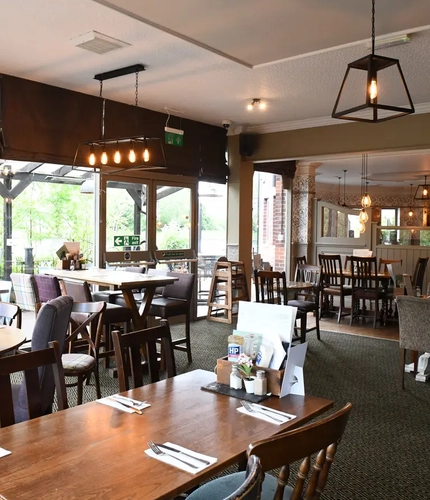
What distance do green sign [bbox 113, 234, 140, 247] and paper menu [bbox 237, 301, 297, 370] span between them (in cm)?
437

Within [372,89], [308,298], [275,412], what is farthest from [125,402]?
[308,298]

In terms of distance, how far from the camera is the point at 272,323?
83.9 inches

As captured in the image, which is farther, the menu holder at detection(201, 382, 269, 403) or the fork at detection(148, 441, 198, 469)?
the menu holder at detection(201, 382, 269, 403)

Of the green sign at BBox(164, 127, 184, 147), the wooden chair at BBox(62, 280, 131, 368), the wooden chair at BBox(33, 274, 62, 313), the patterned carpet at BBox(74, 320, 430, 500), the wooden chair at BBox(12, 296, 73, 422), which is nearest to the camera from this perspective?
the wooden chair at BBox(12, 296, 73, 422)

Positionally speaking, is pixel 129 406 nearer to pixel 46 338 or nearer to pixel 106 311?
pixel 46 338

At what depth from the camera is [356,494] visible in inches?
104

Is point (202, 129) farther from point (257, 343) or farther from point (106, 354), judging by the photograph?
point (257, 343)

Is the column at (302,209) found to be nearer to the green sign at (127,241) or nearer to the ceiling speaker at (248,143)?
the ceiling speaker at (248,143)

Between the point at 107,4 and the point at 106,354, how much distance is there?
2.78 meters

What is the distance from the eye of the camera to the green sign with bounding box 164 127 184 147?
21.7 ft

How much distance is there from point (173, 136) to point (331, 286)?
11.3 feet

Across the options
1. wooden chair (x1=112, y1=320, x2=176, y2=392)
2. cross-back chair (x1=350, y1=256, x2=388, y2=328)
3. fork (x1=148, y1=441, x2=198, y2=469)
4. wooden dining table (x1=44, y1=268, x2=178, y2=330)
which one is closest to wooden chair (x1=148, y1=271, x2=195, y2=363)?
wooden dining table (x1=44, y1=268, x2=178, y2=330)

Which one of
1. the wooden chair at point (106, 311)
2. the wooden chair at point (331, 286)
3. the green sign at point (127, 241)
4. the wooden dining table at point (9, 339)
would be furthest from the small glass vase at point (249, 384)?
the wooden chair at point (331, 286)

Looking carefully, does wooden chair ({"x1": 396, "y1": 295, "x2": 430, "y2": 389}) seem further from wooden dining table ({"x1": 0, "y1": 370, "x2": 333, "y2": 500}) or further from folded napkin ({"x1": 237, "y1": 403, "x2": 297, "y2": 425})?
folded napkin ({"x1": 237, "y1": 403, "x2": 297, "y2": 425})
